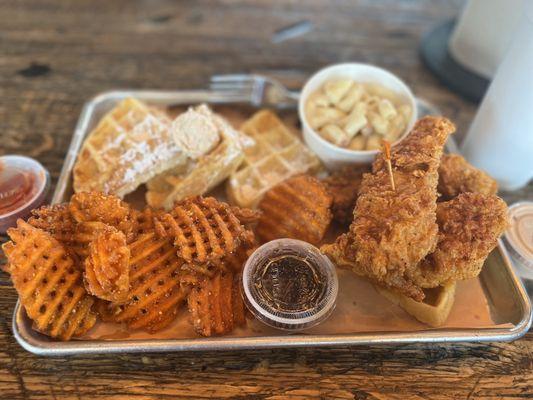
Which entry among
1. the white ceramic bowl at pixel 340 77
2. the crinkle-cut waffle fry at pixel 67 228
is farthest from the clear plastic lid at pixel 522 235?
the crinkle-cut waffle fry at pixel 67 228

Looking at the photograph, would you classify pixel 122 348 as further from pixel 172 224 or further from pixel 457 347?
pixel 457 347

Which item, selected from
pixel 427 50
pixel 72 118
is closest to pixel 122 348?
pixel 72 118

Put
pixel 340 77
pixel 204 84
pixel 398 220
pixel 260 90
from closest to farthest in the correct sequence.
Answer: pixel 398 220 < pixel 340 77 < pixel 260 90 < pixel 204 84

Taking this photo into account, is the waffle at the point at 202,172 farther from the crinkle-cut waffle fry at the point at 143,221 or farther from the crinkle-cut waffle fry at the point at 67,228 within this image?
the crinkle-cut waffle fry at the point at 67,228

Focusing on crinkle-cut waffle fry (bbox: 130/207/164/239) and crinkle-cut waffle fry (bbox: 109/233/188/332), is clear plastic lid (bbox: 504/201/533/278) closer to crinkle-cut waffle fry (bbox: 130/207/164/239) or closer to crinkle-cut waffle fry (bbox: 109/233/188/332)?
crinkle-cut waffle fry (bbox: 109/233/188/332)

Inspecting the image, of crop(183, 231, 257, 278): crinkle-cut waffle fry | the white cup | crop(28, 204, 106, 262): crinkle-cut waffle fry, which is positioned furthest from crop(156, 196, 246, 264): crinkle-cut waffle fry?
the white cup

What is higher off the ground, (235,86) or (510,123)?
(510,123)

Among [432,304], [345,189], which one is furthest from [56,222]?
[432,304]

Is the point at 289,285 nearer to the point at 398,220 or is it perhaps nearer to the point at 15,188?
the point at 398,220
